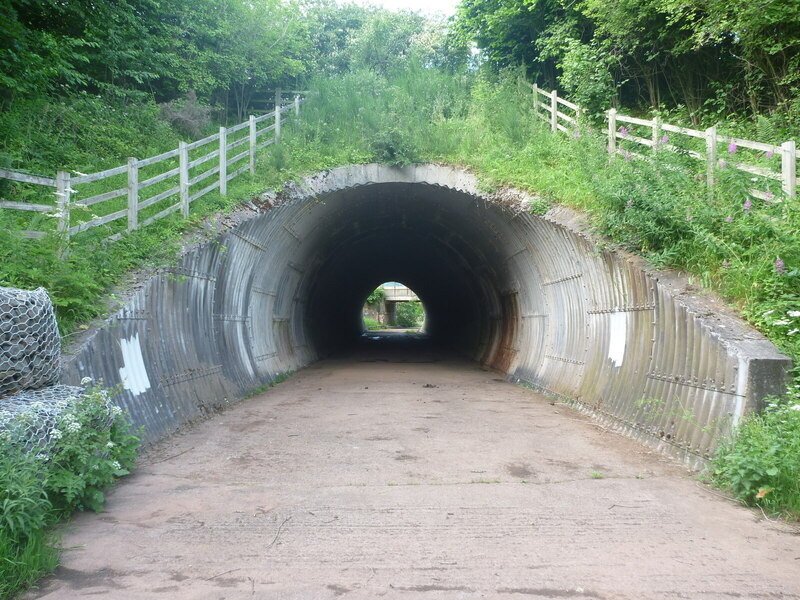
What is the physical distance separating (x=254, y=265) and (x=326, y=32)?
870 inches

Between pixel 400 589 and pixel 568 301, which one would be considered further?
pixel 568 301

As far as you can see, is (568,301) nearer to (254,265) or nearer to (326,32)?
(254,265)

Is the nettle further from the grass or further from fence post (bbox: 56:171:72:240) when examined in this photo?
fence post (bbox: 56:171:72:240)

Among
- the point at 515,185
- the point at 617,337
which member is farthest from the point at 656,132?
the point at 617,337

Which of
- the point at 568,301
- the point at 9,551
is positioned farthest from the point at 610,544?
the point at 568,301

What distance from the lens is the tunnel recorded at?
6.16 m

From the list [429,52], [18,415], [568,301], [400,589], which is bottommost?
[400,589]

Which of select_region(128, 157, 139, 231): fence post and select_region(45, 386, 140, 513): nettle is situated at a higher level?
select_region(128, 157, 139, 231): fence post

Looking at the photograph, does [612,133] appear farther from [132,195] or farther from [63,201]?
[63,201]

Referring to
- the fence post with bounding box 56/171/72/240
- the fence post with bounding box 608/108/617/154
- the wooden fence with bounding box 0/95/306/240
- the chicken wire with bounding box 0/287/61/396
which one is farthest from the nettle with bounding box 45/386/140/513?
the fence post with bounding box 608/108/617/154

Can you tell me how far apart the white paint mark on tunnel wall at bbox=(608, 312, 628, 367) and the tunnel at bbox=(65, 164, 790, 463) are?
0.03 metres

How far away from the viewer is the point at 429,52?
2762cm

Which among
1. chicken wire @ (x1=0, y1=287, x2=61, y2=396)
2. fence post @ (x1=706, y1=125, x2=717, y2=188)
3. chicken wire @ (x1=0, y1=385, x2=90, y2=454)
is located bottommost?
chicken wire @ (x1=0, y1=385, x2=90, y2=454)

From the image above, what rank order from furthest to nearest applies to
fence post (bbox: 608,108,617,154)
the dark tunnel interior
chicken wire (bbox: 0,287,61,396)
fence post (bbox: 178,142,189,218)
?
the dark tunnel interior, fence post (bbox: 608,108,617,154), fence post (bbox: 178,142,189,218), chicken wire (bbox: 0,287,61,396)
